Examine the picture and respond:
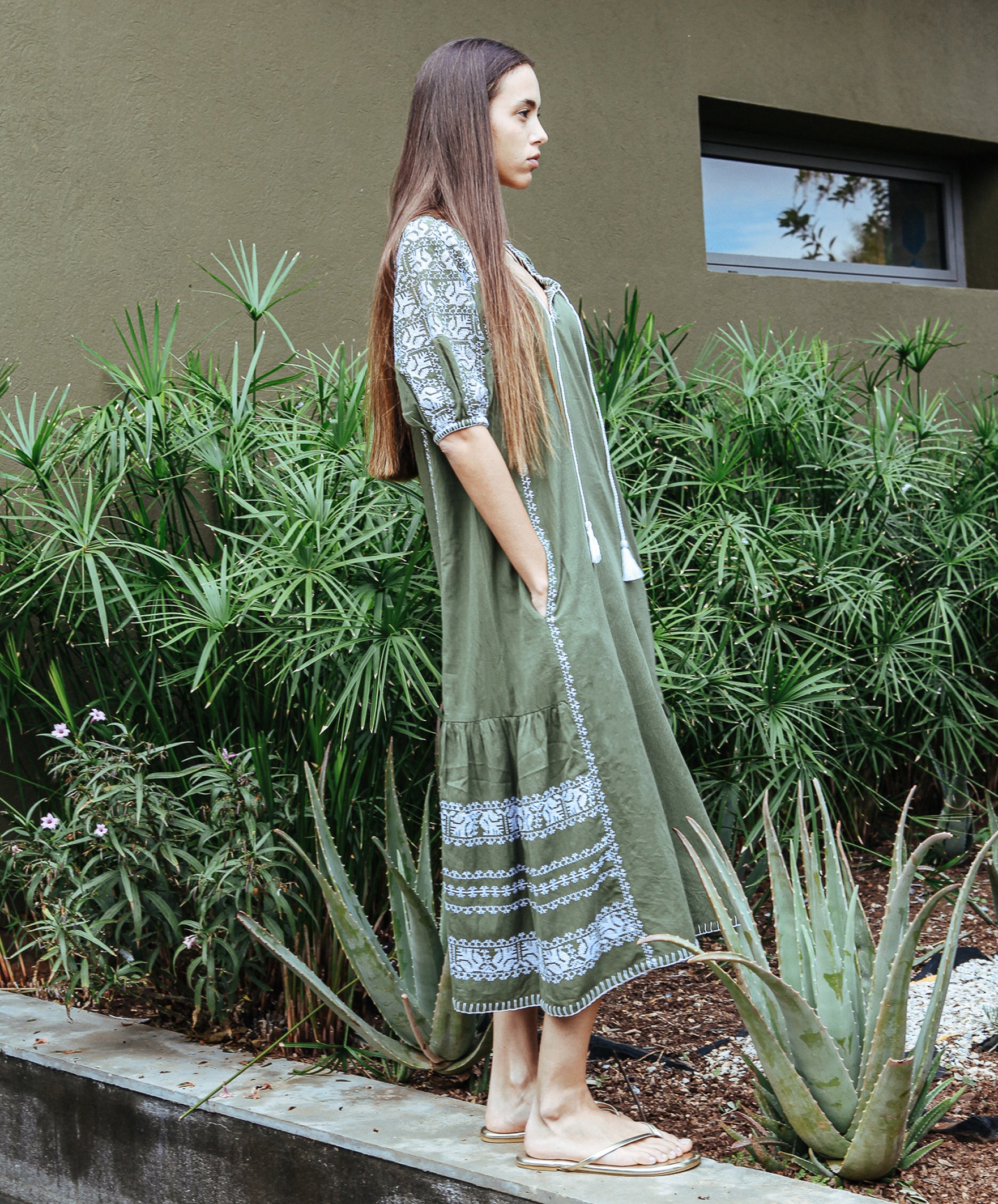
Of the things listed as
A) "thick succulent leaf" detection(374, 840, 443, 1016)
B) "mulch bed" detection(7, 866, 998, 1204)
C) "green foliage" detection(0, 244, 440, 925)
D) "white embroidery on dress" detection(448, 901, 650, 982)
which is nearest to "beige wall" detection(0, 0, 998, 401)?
"green foliage" detection(0, 244, 440, 925)

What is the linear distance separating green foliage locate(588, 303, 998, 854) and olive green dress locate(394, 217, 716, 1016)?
3.13ft

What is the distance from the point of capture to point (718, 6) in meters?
4.54

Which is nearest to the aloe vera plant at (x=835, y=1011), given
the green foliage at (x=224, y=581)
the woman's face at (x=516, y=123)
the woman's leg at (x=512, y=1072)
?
the woman's leg at (x=512, y=1072)

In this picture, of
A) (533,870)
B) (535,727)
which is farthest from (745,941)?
(535,727)

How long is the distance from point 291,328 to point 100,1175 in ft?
7.56

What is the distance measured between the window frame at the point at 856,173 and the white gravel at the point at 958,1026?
295cm

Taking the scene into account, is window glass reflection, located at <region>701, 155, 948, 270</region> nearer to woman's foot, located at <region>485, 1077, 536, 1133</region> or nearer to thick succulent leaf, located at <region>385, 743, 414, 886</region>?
thick succulent leaf, located at <region>385, 743, 414, 886</region>

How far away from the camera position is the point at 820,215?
5.19 m


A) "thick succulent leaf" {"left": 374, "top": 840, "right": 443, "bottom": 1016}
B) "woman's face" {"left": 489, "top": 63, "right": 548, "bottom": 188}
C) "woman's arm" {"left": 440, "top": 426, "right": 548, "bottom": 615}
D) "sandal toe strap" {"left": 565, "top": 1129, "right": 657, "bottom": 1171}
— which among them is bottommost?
"sandal toe strap" {"left": 565, "top": 1129, "right": 657, "bottom": 1171}

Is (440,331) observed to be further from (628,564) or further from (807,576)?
(807,576)

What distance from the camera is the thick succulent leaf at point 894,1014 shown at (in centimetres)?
152

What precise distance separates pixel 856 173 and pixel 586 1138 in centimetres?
474

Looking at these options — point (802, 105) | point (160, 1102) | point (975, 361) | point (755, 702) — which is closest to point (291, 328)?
point (755, 702)

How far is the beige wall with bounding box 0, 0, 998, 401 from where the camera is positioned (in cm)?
316
